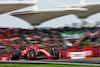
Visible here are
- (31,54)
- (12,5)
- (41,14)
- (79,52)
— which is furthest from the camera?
(41,14)

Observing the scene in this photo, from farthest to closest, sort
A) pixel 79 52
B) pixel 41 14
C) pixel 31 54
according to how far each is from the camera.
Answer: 1. pixel 41 14
2. pixel 79 52
3. pixel 31 54

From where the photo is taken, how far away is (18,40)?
19.8 meters

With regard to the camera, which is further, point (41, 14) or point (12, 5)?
point (41, 14)

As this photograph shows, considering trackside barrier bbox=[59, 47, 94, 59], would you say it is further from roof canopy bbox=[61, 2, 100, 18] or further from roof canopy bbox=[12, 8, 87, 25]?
roof canopy bbox=[61, 2, 100, 18]

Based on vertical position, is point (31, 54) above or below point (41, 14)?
below

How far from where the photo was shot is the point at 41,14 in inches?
1128

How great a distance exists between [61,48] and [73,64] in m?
7.68

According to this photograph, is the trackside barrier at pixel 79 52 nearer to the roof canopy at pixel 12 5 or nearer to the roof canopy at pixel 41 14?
the roof canopy at pixel 12 5

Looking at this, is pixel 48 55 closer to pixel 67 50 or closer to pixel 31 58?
pixel 31 58

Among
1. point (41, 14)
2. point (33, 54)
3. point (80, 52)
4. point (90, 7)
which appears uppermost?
point (90, 7)

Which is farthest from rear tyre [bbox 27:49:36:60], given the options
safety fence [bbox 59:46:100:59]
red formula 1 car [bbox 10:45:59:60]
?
safety fence [bbox 59:46:100:59]

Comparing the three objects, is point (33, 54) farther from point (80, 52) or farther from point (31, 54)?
point (80, 52)

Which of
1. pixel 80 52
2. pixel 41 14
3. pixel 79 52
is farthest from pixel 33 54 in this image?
pixel 41 14

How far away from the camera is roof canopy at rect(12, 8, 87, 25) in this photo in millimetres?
26450
